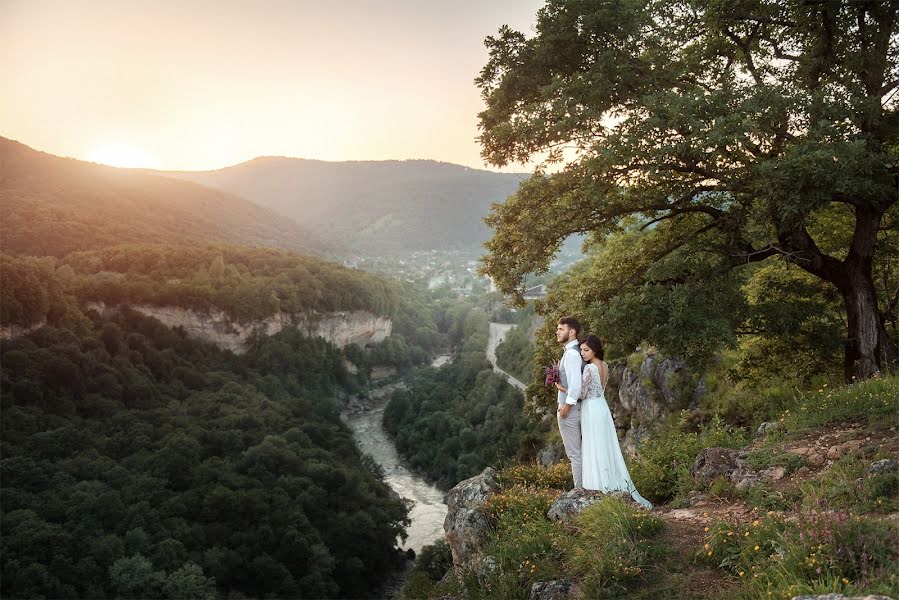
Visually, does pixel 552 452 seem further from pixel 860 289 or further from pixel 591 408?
pixel 591 408

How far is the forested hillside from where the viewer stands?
86.0 ft

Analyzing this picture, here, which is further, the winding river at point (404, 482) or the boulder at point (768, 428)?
the winding river at point (404, 482)

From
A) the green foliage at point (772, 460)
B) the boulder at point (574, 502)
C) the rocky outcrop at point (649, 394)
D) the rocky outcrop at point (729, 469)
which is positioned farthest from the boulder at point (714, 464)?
the rocky outcrop at point (649, 394)

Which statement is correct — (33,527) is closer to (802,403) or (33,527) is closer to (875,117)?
(802,403)

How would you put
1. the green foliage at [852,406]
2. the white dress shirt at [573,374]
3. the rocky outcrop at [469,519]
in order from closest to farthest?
the white dress shirt at [573,374]
the green foliage at [852,406]
the rocky outcrop at [469,519]

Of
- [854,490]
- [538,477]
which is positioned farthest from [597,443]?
[854,490]

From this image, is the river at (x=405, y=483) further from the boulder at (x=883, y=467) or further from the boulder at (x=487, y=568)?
the boulder at (x=883, y=467)

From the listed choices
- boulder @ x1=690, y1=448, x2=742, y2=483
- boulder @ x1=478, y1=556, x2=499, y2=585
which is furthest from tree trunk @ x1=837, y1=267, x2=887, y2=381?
boulder @ x1=478, y1=556, x2=499, y2=585

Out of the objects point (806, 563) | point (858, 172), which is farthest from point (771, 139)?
point (806, 563)

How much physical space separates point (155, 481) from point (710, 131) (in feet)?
114

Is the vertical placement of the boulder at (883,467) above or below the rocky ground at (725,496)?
above

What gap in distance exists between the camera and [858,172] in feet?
28.7

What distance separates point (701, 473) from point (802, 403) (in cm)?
273

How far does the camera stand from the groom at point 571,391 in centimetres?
743
